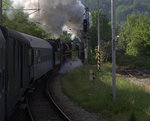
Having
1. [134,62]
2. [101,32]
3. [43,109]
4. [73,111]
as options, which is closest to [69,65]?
[134,62]

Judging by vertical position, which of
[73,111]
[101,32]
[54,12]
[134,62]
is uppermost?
[54,12]

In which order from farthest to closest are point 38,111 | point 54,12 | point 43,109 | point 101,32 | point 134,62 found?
1. point 101,32
2. point 134,62
3. point 54,12
4. point 43,109
5. point 38,111

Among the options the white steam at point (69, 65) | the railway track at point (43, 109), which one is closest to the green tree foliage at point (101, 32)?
the white steam at point (69, 65)

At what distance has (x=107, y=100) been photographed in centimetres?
1086

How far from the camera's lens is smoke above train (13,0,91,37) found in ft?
89.0

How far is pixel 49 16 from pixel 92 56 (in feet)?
34.3

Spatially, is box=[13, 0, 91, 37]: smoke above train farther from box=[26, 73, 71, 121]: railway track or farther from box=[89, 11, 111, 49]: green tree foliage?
box=[89, 11, 111, 49]: green tree foliage

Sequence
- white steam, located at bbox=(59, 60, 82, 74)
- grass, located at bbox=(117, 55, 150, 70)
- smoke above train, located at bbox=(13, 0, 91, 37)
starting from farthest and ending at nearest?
grass, located at bbox=(117, 55, 150, 70) < white steam, located at bbox=(59, 60, 82, 74) < smoke above train, located at bbox=(13, 0, 91, 37)

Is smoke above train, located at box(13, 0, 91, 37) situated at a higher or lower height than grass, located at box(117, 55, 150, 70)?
higher

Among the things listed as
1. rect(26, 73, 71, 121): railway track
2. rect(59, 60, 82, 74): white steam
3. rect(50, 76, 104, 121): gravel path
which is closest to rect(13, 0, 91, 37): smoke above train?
rect(59, 60, 82, 74): white steam

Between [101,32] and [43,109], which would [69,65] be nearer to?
[43,109]

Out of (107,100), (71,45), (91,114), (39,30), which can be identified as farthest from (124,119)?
(39,30)

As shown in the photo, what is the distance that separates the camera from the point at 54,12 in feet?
90.2

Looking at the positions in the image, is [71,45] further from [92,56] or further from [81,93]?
[81,93]
